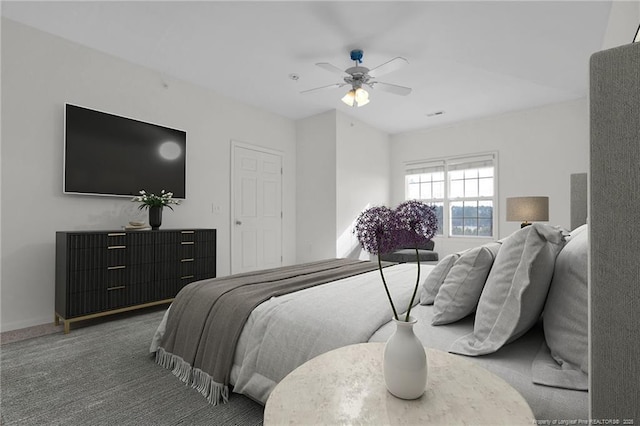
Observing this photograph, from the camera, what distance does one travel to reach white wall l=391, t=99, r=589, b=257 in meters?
4.36

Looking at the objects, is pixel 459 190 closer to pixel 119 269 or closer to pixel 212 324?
pixel 212 324

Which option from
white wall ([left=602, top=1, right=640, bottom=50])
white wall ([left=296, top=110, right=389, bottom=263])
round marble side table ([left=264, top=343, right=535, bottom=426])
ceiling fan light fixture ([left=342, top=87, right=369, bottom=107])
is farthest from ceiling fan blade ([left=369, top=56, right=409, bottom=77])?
round marble side table ([left=264, top=343, right=535, bottom=426])

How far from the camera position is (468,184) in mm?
5418

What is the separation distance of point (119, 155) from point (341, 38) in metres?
2.53

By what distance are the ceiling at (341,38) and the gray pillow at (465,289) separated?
83.0 inches

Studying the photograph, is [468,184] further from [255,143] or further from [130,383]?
[130,383]

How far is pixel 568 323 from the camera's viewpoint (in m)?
1.03

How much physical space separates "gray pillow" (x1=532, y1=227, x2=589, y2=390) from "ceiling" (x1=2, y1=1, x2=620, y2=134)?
2.20 metres

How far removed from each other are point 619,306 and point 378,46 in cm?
302

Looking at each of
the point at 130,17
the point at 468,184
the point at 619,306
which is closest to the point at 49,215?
the point at 130,17

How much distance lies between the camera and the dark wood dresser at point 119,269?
2613 millimetres

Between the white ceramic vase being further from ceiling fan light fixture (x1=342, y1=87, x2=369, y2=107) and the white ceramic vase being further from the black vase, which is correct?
the black vase

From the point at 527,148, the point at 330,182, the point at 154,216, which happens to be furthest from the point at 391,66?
the point at 527,148

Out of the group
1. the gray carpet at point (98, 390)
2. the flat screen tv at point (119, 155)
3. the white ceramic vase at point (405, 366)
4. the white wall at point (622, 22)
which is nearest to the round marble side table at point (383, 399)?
the white ceramic vase at point (405, 366)
